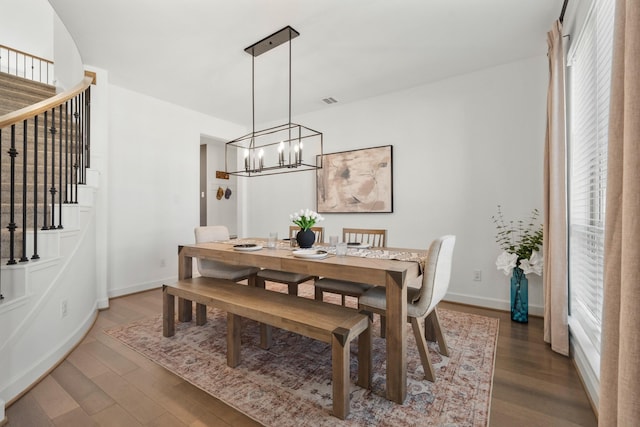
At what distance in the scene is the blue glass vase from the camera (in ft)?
9.18

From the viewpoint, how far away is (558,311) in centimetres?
224

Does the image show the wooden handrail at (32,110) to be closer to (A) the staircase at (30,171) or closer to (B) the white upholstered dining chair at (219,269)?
(A) the staircase at (30,171)

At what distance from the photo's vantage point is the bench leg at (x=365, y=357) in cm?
179

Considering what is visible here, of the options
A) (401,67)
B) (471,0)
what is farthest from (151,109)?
(471,0)

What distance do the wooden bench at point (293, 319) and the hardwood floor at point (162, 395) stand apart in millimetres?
427

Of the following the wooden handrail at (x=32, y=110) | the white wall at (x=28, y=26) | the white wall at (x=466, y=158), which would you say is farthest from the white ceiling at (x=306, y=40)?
the white wall at (x=28, y=26)

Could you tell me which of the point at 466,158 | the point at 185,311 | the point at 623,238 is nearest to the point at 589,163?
the point at 466,158

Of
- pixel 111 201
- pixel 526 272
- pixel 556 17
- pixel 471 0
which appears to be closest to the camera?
pixel 471 0

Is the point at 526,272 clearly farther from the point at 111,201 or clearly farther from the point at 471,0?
the point at 111,201

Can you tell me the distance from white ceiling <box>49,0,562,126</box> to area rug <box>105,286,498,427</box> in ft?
8.77

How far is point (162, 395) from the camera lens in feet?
5.71

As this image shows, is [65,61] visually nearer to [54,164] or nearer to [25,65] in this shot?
[25,65]

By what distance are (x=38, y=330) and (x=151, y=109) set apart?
3.10 m

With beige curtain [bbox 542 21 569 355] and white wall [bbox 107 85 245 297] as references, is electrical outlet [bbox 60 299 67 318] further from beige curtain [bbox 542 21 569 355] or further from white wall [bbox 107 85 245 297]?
beige curtain [bbox 542 21 569 355]
